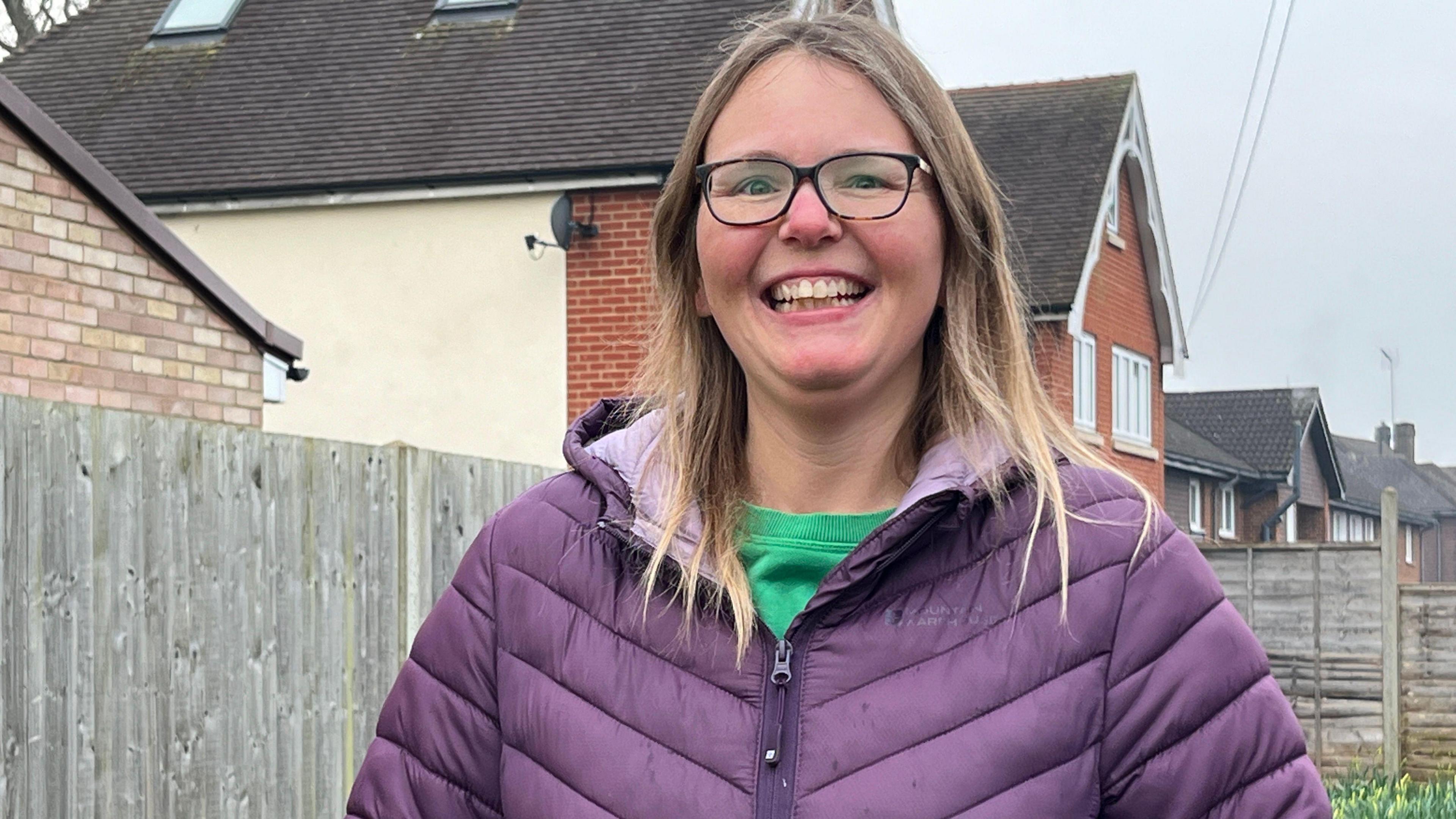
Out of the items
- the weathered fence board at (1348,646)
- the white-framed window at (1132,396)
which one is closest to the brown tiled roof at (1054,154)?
the white-framed window at (1132,396)

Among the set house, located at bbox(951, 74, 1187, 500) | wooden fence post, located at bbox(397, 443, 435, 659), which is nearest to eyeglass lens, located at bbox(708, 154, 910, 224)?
wooden fence post, located at bbox(397, 443, 435, 659)

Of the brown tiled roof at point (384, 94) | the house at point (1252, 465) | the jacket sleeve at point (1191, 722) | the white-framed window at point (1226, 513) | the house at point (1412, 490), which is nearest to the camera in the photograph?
the jacket sleeve at point (1191, 722)

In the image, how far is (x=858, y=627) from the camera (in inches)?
70.8

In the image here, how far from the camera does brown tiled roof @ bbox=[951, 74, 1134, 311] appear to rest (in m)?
19.4

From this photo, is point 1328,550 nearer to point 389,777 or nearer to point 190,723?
point 190,723

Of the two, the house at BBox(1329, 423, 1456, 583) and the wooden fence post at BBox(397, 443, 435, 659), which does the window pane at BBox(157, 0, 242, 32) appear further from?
the house at BBox(1329, 423, 1456, 583)

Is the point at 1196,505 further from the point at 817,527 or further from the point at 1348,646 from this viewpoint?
the point at 817,527

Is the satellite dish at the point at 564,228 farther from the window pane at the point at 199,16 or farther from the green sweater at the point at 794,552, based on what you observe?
the green sweater at the point at 794,552

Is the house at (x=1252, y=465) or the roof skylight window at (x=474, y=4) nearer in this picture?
the roof skylight window at (x=474, y=4)

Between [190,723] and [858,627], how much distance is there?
12.1 ft

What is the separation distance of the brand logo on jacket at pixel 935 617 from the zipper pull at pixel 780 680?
0.11 m

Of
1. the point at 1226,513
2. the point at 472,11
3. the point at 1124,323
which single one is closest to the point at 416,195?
the point at 472,11

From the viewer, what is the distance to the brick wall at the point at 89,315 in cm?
676

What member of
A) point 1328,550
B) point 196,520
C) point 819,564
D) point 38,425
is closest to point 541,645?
point 819,564
